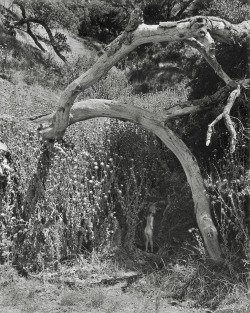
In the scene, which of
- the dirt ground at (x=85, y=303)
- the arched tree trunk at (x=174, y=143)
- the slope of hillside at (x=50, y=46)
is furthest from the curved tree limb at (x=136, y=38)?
the slope of hillside at (x=50, y=46)

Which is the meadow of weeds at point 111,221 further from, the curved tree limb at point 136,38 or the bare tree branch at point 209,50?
the bare tree branch at point 209,50

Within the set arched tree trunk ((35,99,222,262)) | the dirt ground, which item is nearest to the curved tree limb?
arched tree trunk ((35,99,222,262))

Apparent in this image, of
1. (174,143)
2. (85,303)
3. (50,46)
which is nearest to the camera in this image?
(85,303)

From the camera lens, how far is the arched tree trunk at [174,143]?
7012 millimetres

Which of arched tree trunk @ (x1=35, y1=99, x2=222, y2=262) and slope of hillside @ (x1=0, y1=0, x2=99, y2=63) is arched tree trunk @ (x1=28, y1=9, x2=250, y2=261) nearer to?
arched tree trunk @ (x1=35, y1=99, x2=222, y2=262)

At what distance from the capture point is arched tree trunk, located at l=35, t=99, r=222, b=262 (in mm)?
7012

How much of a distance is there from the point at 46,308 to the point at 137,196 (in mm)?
1976

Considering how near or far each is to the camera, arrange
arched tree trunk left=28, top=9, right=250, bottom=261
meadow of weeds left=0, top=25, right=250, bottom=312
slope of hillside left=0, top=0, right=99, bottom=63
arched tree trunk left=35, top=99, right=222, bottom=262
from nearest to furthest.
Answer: meadow of weeds left=0, top=25, right=250, bottom=312 < arched tree trunk left=35, top=99, right=222, bottom=262 < arched tree trunk left=28, top=9, right=250, bottom=261 < slope of hillside left=0, top=0, right=99, bottom=63

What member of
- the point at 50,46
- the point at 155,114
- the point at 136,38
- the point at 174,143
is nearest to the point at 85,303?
the point at 174,143

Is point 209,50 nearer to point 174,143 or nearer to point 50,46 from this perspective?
point 174,143

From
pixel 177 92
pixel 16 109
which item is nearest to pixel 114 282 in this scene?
pixel 16 109

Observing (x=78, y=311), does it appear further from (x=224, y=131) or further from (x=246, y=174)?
(x=224, y=131)

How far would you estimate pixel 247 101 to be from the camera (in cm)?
782

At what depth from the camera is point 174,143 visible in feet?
24.2
